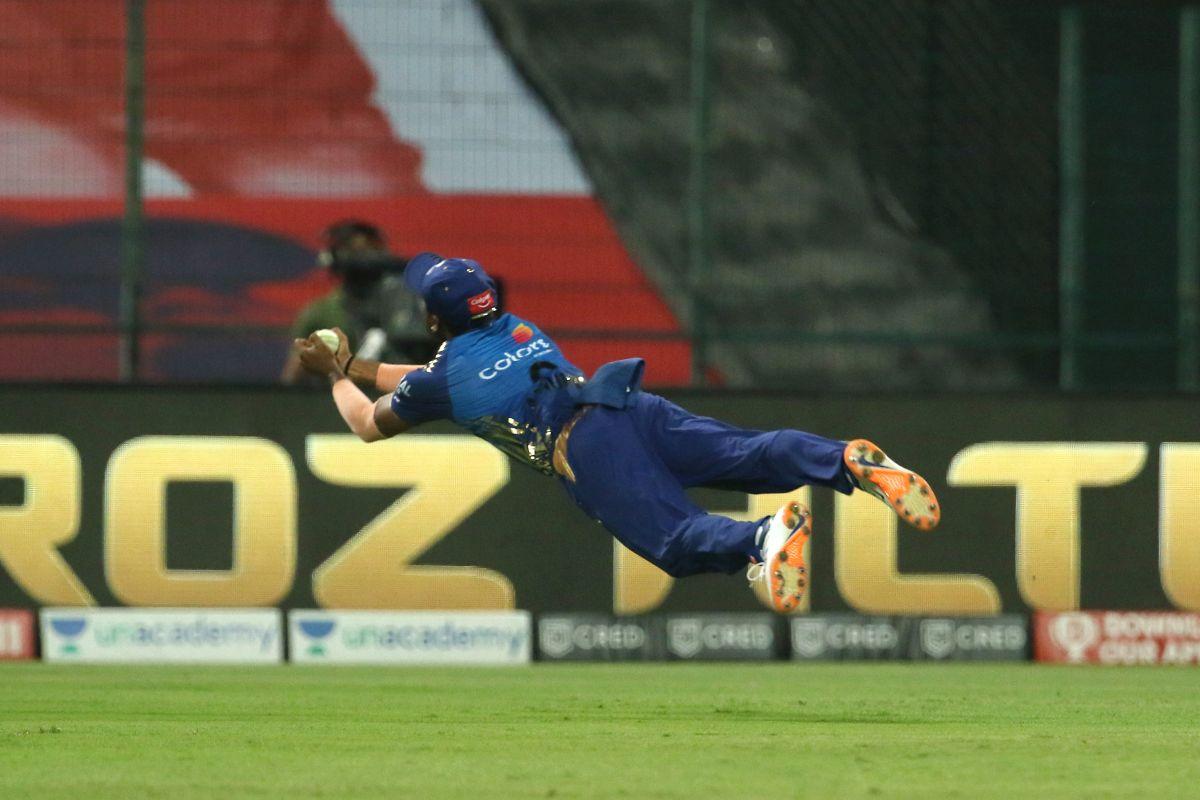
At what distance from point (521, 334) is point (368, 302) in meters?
5.02

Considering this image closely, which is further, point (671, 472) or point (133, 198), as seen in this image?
point (133, 198)

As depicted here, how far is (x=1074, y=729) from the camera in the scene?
8125 mm

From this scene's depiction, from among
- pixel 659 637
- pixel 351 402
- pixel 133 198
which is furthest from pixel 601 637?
pixel 351 402

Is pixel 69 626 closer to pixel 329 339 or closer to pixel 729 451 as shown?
pixel 329 339

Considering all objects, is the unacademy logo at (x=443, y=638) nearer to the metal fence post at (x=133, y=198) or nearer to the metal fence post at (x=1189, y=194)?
the metal fence post at (x=133, y=198)

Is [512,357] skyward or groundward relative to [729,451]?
skyward

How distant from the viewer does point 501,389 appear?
9.02 meters

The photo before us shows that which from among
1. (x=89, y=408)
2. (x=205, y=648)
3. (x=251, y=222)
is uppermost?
(x=251, y=222)

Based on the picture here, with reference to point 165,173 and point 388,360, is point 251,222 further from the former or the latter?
point 388,360

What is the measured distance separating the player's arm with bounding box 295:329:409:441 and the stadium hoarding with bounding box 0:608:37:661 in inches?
185

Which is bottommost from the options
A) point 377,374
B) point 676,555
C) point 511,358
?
point 676,555

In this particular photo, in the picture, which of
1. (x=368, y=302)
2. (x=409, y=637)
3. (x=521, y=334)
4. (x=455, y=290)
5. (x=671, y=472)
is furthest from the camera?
(x=368, y=302)

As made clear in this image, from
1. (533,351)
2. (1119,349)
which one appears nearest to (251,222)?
(1119,349)

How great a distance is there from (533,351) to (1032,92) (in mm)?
6916
